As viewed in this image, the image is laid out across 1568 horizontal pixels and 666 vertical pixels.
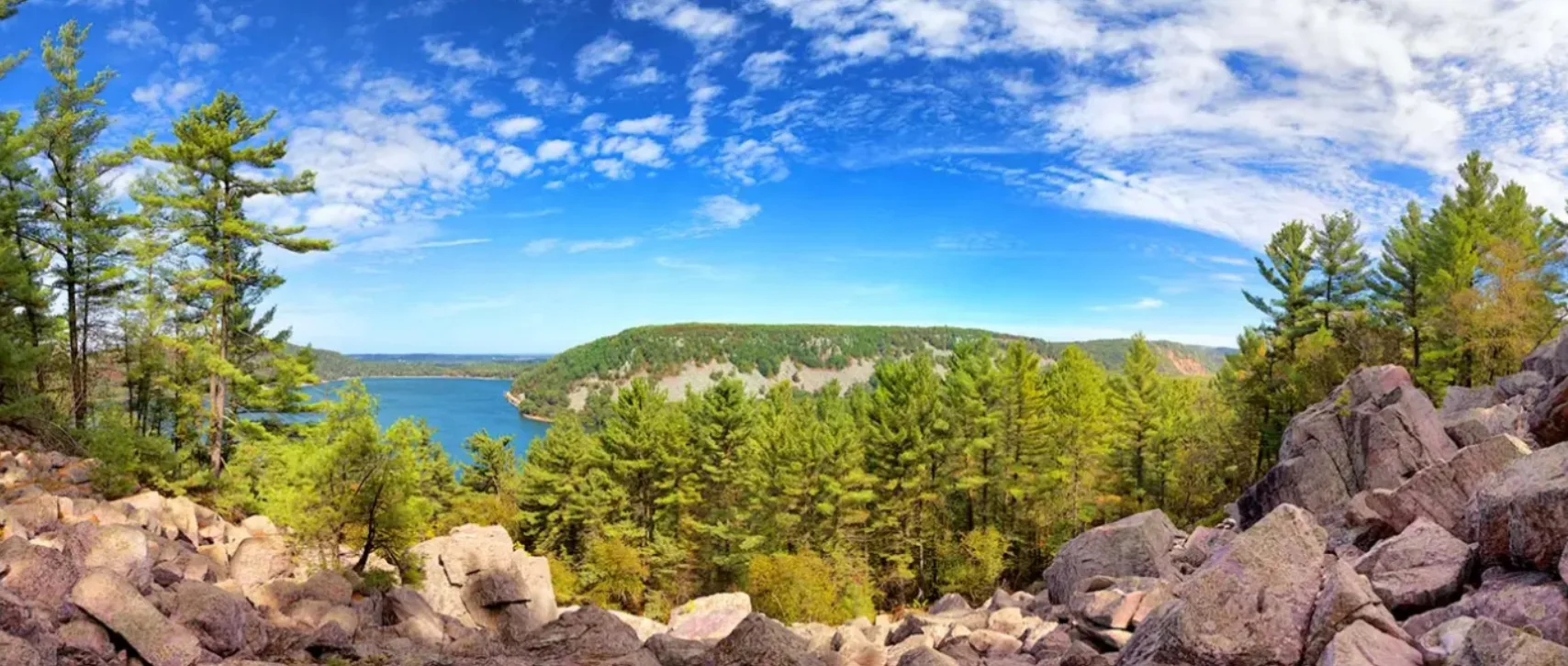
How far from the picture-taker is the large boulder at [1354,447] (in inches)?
768

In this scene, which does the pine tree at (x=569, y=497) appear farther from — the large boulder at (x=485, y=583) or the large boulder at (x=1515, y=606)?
the large boulder at (x=1515, y=606)

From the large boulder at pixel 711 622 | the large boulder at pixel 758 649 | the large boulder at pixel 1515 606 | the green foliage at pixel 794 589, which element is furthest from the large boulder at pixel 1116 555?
the large boulder at pixel 1515 606

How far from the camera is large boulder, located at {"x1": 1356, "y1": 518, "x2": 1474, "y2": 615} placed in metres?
9.12

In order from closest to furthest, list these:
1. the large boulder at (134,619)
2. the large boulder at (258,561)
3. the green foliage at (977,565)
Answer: the large boulder at (134,619), the large boulder at (258,561), the green foliage at (977,565)

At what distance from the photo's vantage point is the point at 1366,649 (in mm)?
7629

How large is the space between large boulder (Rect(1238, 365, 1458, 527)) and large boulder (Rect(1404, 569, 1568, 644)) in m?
12.1

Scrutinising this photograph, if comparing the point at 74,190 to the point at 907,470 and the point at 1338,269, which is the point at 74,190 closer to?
the point at 907,470

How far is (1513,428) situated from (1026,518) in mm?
22024

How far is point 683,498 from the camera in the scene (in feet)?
128

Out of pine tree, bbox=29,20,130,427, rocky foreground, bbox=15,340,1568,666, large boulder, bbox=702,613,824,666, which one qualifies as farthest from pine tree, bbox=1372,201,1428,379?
pine tree, bbox=29,20,130,427

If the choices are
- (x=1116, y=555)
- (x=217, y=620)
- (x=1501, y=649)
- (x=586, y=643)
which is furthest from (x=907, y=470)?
(x=1501, y=649)

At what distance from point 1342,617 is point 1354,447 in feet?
55.2

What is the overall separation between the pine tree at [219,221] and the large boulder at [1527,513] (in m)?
28.3

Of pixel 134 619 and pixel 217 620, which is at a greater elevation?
pixel 134 619
